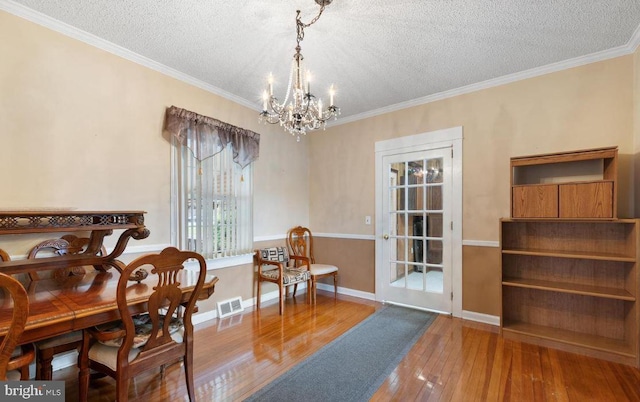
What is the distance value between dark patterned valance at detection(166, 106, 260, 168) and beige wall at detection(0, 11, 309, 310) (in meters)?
0.16

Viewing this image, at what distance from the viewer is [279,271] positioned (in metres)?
3.40

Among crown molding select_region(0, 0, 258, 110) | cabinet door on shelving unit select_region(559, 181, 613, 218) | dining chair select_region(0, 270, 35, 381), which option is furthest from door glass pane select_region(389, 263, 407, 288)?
dining chair select_region(0, 270, 35, 381)

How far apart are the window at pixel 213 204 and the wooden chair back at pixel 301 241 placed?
77cm

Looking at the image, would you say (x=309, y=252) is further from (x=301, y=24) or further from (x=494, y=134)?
(x=301, y=24)

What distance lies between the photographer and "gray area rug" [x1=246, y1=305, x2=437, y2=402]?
6.32 ft

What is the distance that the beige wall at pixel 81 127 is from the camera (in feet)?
6.69

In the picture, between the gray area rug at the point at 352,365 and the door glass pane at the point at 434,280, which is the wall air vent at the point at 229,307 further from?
the door glass pane at the point at 434,280

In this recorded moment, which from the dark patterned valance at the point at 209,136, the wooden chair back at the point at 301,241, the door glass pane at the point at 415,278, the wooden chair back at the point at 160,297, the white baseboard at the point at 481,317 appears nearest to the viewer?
the wooden chair back at the point at 160,297

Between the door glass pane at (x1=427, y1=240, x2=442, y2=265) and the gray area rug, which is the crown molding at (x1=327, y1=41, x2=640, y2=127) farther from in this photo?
the gray area rug

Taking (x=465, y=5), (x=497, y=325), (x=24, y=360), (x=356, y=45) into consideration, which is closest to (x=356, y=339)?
(x=497, y=325)

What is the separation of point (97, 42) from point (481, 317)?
4627mm

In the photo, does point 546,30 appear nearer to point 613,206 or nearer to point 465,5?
point 465,5

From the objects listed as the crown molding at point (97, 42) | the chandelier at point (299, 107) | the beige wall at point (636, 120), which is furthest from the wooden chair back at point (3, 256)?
the beige wall at point (636, 120)

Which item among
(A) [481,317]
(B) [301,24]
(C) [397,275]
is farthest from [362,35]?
(A) [481,317]
